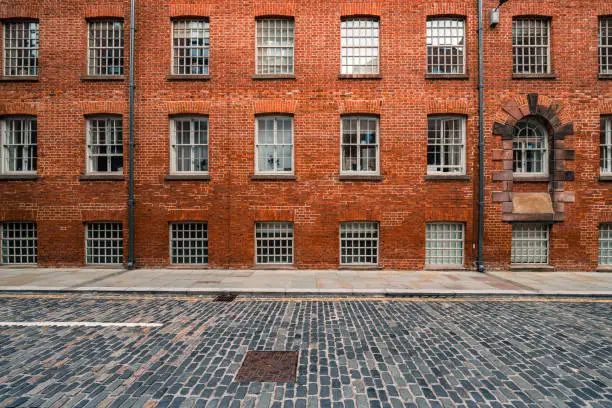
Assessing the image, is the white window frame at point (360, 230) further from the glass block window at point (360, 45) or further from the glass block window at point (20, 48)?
the glass block window at point (20, 48)

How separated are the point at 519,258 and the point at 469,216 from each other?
244 cm

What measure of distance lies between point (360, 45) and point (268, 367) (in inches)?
430

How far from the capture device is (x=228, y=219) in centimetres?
1101

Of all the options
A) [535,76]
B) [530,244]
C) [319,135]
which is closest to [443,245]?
[530,244]

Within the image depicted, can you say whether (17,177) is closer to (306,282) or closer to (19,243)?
(19,243)

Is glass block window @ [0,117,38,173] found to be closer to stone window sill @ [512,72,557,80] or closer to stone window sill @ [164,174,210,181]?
stone window sill @ [164,174,210,181]

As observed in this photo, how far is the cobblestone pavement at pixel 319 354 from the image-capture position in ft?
11.9

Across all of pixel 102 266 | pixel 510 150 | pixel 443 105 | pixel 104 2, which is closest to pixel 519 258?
pixel 510 150

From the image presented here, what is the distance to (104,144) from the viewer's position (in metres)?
11.3

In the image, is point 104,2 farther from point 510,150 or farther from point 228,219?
point 510,150

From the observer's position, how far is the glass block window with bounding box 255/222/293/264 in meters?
11.1

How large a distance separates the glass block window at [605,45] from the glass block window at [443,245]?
789cm

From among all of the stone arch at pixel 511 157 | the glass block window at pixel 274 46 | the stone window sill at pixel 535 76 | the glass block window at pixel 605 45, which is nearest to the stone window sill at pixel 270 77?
the glass block window at pixel 274 46

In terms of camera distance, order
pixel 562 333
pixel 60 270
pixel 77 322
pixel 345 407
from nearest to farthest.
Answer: pixel 345 407 < pixel 562 333 < pixel 77 322 < pixel 60 270
